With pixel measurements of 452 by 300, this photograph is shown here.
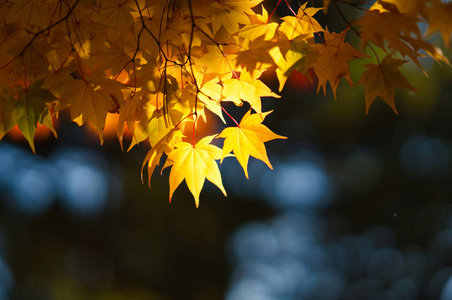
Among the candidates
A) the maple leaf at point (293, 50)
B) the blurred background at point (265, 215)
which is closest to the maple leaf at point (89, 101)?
the maple leaf at point (293, 50)

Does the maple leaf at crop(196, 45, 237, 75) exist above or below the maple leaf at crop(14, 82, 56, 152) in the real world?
above

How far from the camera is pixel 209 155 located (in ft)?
2.72

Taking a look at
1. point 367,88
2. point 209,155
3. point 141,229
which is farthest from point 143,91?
point 141,229

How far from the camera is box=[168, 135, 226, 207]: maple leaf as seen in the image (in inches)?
32.1

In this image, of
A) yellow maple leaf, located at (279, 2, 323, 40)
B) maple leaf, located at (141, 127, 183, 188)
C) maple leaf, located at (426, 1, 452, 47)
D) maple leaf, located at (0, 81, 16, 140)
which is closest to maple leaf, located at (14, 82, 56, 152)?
maple leaf, located at (0, 81, 16, 140)

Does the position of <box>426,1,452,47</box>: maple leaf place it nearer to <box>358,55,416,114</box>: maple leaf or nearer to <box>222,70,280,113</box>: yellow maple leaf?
<box>358,55,416,114</box>: maple leaf

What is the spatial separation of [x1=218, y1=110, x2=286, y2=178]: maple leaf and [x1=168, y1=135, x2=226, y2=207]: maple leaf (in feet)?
0.12

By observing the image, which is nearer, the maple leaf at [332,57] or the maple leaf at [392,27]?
the maple leaf at [392,27]

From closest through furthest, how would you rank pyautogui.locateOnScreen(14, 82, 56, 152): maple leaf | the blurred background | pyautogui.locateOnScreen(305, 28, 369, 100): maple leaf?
pyautogui.locateOnScreen(14, 82, 56, 152): maple leaf < pyautogui.locateOnScreen(305, 28, 369, 100): maple leaf < the blurred background

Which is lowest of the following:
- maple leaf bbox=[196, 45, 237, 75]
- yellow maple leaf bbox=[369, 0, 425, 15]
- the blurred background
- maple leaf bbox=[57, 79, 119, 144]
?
the blurred background

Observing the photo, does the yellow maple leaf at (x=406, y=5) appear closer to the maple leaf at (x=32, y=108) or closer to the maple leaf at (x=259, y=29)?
the maple leaf at (x=259, y=29)

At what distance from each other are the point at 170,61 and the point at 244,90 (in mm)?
160

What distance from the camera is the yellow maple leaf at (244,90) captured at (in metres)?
0.78

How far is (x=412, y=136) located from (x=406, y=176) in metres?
0.42
